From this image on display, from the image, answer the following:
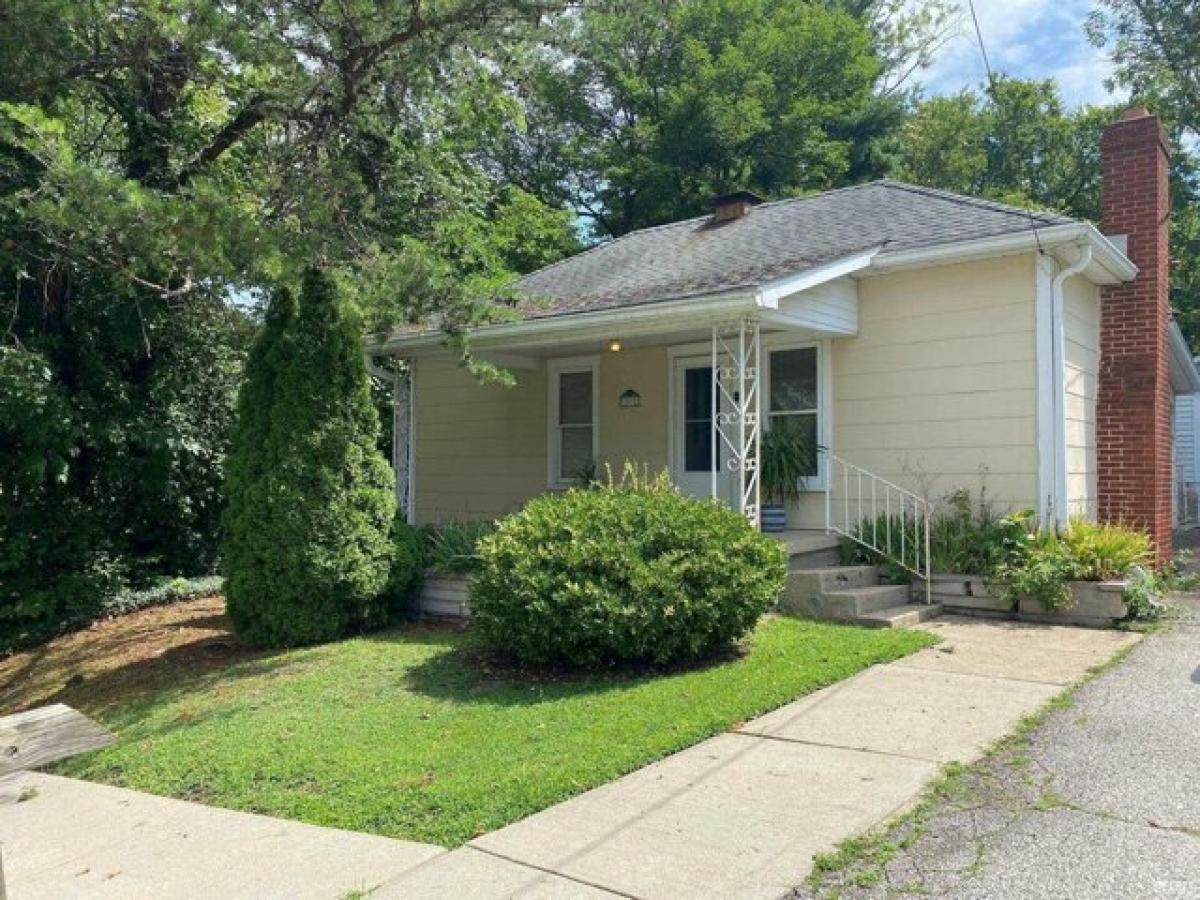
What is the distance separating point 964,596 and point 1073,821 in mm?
4786

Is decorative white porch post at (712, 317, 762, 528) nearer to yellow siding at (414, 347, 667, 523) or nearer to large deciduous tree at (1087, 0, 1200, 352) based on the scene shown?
yellow siding at (414, 347, 667, 523)

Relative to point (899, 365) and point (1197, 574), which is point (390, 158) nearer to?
point (899, 365)

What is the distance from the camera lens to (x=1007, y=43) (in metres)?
9.62

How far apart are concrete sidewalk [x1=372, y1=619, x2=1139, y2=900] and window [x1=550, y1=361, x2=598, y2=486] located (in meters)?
6.44

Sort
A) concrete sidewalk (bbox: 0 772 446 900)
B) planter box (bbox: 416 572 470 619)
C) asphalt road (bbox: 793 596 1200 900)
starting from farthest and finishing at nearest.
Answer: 1. planter box (bbox: 416 572 470 619)
2. concrete sidewalk (bbox: 0 772 446 900)
3. asphalt road (bbox: 793 596 1200 900)

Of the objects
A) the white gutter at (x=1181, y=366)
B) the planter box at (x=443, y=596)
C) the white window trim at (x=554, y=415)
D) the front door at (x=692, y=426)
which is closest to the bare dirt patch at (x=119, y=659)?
the planter box at (x=443, y=596)

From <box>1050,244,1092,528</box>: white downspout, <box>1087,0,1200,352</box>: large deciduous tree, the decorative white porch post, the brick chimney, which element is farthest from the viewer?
<box>1087,0,1200,352</box>: large deciduous tree

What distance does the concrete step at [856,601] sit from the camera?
25.8 feet

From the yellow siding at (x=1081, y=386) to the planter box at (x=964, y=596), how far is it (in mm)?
1520

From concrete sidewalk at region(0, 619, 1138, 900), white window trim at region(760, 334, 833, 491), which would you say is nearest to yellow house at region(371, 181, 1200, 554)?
white window trim at region(760, 334, 833, 491)

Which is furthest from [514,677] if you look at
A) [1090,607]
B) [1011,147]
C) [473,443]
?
[1011,147]

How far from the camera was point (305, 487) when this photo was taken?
7.85m

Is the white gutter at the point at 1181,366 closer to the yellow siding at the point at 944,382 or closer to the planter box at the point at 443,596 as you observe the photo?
the yellow siding at the point at 944,382

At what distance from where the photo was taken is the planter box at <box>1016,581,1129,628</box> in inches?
299
